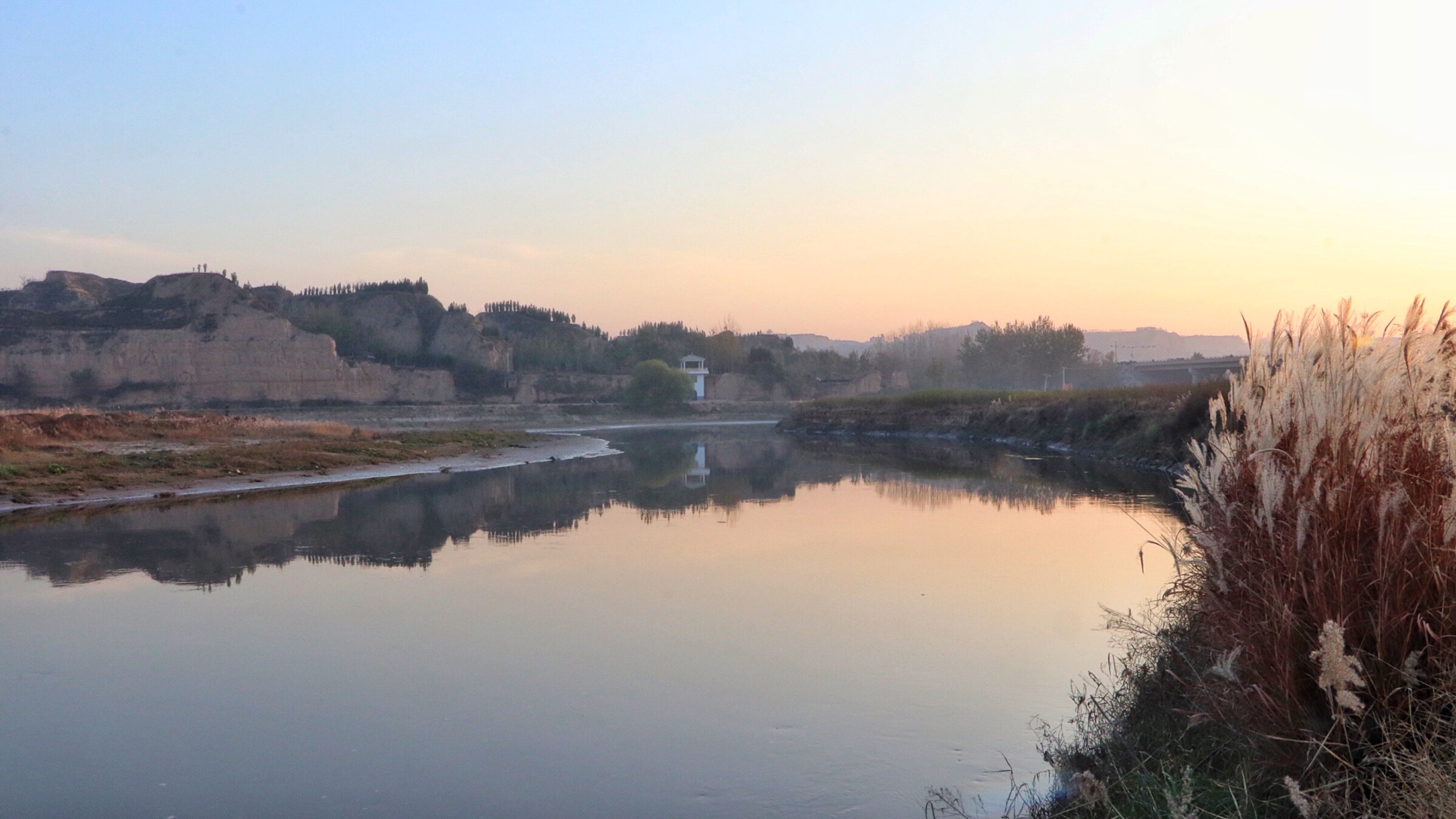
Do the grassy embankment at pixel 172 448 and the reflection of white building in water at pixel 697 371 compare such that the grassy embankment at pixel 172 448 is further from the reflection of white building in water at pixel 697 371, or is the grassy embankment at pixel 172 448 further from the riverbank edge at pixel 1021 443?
the reflection of white building in water at pixel 697 371

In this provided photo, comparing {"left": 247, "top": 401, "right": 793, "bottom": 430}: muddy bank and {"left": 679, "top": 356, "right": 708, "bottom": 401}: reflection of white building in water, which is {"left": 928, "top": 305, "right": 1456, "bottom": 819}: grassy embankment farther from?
{"left": 679, "top": 356, "right": 708, "bottom": 401}: reflection of white building in water

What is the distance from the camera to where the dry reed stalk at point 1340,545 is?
336 cm

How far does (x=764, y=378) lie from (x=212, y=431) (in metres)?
66.6

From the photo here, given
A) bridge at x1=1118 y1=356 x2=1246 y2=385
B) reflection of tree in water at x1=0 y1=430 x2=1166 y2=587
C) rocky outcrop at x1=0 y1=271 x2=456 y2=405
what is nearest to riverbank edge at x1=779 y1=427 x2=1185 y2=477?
reflection of tree in water at x1=0 y1=430 x2=1166 y2=587

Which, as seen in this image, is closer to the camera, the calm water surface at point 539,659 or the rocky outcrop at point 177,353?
the calm water surface at point 539,659

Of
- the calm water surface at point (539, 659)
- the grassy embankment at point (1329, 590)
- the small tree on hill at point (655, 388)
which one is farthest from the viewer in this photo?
the small tree on hill at point (655, 388)

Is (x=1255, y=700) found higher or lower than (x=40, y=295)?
lower

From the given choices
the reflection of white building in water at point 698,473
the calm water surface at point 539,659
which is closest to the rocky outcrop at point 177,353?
the reflection of white building in water at point 698,473

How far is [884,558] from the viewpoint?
1251cm

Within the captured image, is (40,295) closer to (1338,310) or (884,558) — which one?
(884,558)

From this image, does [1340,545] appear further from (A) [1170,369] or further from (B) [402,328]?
(B) [402,328]

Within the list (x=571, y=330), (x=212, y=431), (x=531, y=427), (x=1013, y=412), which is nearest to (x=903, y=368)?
(x=571, y=330)

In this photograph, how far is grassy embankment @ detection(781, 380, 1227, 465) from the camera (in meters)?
27.4

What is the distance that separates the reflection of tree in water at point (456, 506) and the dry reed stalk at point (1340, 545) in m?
10.3
